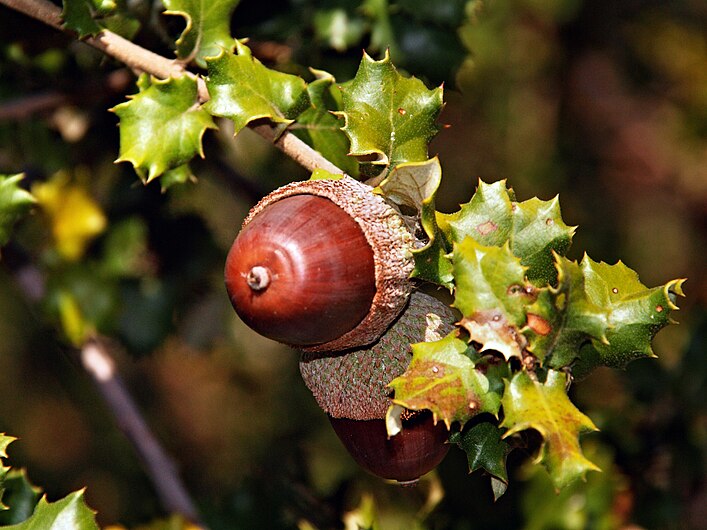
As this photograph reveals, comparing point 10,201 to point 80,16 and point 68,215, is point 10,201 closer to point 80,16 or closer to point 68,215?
point 80,16

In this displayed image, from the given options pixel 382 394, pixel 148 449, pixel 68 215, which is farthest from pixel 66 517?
pixel 68 215

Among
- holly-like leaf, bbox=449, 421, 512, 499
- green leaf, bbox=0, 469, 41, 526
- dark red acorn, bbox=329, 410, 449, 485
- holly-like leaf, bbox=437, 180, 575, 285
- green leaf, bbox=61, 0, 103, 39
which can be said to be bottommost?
green leaf, bbox=0, 469, 41, 526

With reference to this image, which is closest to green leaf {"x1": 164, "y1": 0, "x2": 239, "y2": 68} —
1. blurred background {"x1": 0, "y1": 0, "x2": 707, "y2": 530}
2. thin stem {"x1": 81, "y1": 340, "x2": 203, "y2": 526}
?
blurred background {"x1": 0, "y1": 0, "x2": 707, "y2": 530}

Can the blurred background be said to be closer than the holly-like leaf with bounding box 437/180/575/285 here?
No

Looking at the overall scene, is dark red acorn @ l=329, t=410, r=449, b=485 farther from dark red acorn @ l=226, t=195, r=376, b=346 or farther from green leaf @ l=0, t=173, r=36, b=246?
green leaf @ l=0, t=173, r=36, b=246

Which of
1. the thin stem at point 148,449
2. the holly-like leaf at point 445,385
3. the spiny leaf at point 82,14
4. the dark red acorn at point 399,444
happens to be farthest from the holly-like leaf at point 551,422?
the thin stem at point 148,449

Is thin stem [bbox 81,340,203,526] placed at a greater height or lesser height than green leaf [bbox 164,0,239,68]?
lesser
